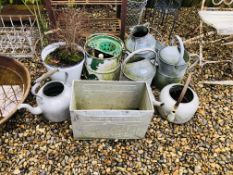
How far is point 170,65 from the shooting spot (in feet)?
8.36

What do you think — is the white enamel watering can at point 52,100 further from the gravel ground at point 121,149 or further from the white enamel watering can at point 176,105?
the white enamel watering can at point 176,105

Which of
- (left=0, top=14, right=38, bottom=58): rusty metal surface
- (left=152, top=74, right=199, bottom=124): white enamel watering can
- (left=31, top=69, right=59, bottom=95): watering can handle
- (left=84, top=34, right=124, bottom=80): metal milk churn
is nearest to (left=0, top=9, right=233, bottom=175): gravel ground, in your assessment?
(left=152, top=74, right=199, bottom=124): white enamel watering can

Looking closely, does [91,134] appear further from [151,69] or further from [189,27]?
[189,27]

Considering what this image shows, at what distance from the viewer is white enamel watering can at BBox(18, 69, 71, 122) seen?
2.26 metres

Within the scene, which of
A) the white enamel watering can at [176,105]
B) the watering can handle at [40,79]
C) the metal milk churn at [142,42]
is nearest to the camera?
the watering can handle at [40,79]

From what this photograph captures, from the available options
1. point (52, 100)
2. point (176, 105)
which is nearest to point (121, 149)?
point (176, 105)

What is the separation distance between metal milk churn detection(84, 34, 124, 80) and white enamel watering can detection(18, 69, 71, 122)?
0.31 m

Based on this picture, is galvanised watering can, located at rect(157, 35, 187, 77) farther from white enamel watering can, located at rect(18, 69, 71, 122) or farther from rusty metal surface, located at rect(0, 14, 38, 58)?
rusty metal surface, located at rect(0, 14, 38, 58)

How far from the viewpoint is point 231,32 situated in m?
2.86

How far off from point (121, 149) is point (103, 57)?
97 centimetres

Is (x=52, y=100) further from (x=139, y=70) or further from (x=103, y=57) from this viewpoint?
(x=139, y=70)

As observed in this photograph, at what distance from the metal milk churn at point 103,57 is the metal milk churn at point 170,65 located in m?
0.46

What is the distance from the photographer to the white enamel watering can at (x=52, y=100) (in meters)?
2.26

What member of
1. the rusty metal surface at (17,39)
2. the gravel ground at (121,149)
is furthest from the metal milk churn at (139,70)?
the rusty metal surface at (17,39)
